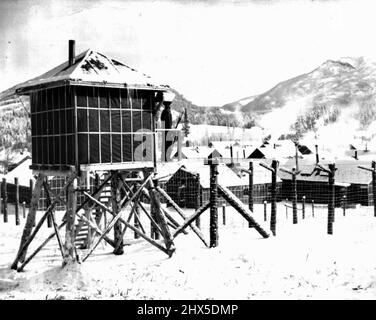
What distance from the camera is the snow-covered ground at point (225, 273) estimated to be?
11312 mm

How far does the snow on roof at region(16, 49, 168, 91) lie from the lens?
14.0 meters

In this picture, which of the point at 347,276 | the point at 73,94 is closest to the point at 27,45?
the point at 73,94

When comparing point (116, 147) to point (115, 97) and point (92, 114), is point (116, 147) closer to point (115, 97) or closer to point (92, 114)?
point (92, 114)

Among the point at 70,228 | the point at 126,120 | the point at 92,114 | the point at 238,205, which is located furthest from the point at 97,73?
the point at 238,205

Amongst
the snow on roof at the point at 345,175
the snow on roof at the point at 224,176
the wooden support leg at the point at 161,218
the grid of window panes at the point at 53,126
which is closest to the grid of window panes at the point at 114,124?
the grid of window panes at the point at 53,126

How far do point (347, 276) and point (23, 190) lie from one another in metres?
37.2

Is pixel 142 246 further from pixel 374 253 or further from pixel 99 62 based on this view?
pixel 374 253

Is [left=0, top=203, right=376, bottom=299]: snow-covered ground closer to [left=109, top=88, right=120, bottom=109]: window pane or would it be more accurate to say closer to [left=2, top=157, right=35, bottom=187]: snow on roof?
[left=109, top=88, right=120, bottom=109]: window pane

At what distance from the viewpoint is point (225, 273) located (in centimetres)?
1265

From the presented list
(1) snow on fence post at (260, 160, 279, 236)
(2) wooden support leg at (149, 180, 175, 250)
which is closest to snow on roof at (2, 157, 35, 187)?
(1) snow on fence post at (260, 160, 279, 236)

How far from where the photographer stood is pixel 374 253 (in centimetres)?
1307

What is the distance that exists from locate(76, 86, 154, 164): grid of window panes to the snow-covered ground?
11.3ft

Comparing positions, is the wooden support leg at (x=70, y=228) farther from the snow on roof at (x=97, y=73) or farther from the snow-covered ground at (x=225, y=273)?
the snow on roof at (x=97, y=73)

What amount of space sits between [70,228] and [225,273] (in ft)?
16.6
